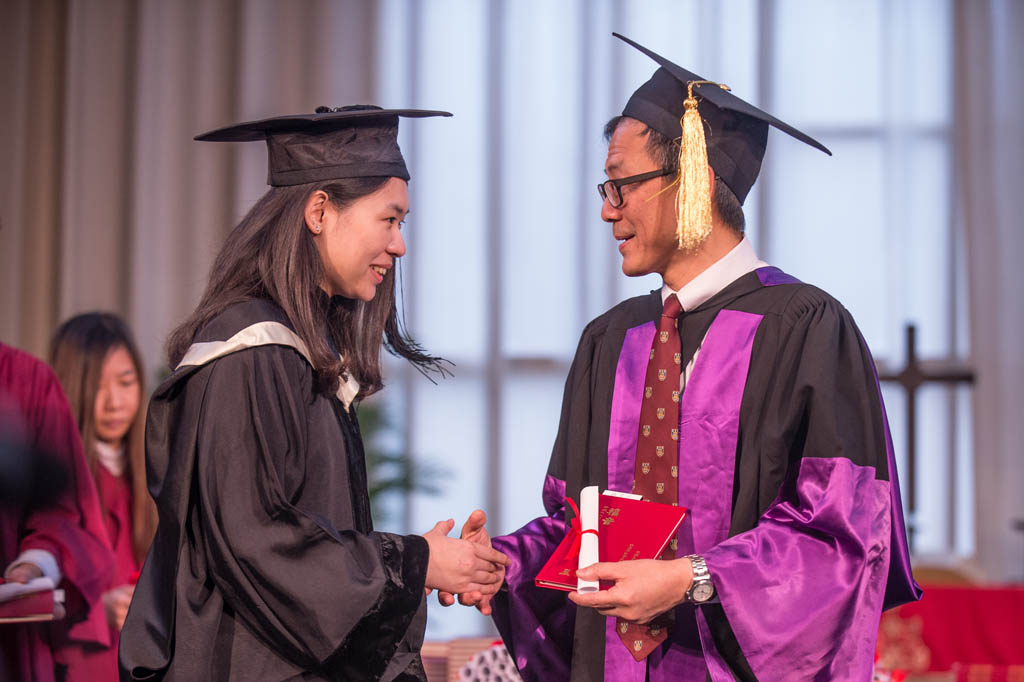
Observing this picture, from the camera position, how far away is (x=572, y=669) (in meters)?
2.47

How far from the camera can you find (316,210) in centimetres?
237

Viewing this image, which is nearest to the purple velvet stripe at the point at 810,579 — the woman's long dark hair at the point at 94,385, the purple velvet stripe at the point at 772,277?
Answer: the purple velvet stripe at the point at 772,277

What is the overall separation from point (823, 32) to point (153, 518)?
4.96 meters

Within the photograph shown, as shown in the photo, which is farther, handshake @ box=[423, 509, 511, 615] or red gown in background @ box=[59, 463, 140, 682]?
red gown in background @ box=[59, 463, 140, 682]

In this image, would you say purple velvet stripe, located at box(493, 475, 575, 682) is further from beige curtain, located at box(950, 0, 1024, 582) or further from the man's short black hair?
beige curtain, located at box(950, 0, 1024, 582)

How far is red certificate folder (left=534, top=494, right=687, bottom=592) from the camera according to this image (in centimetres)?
212

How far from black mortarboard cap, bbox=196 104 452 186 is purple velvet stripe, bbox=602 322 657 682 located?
2.35 feet

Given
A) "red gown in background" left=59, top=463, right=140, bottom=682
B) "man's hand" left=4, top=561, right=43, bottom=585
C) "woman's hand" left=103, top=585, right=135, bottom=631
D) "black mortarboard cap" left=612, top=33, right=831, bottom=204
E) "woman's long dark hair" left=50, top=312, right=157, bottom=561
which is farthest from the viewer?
"woman's long dark hair" left=50, top=312, right=157, bottom=561

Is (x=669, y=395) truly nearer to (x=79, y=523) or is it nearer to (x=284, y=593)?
(x=284, y=593)

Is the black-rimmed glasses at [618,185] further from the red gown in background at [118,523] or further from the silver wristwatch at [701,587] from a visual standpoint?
the red gown in background at [118,523]

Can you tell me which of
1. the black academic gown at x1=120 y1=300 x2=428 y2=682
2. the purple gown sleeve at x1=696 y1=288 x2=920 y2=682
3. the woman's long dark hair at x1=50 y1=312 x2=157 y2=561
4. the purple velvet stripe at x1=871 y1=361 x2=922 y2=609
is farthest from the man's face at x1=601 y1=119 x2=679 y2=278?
the woman's long dark hair at x1=50 y1=312 x2=157 y2=561

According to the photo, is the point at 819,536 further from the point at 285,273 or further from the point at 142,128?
the point at 142,128

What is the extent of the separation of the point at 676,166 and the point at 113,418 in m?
2.59

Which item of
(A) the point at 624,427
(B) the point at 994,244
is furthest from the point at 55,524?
(B) the point at 994,244
